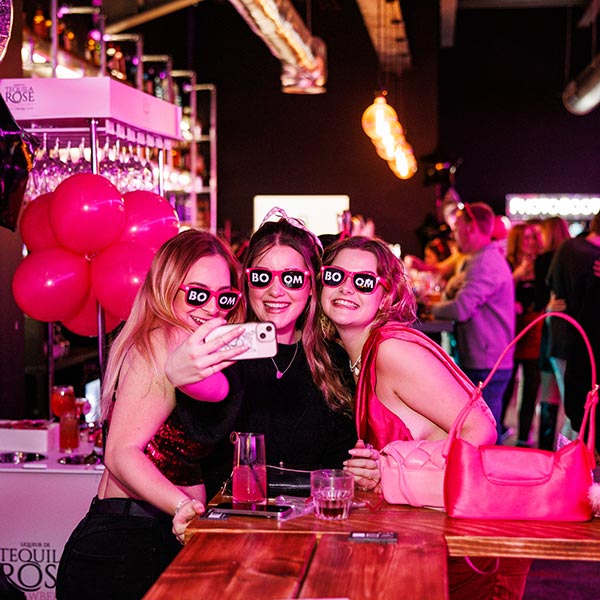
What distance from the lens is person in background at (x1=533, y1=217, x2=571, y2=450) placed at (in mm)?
6574

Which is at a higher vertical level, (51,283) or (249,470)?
(51,283)

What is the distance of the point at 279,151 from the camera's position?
40.2ft

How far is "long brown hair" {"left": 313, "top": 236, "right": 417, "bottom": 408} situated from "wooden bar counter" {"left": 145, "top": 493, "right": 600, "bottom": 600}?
1.68ft

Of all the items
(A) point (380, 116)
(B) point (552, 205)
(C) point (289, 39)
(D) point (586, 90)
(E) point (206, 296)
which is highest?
(D) point (586, 90)

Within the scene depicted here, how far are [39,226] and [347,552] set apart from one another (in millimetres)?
2235

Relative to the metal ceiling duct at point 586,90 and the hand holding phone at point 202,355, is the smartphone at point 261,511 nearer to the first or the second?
the hand holding phone at point 202,355

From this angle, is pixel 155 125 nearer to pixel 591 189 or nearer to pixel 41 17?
pixel 41 17

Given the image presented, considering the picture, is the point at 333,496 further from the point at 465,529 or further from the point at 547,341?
the point at 547,341

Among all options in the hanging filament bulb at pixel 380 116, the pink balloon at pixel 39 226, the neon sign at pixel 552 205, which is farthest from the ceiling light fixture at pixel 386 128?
Answer: the neon sign at pixel 552 205

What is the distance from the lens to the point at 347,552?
6.51 ft

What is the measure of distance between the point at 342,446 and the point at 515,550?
78 centimetres

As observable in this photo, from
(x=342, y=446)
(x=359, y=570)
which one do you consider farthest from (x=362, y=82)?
(x=359, y=570)

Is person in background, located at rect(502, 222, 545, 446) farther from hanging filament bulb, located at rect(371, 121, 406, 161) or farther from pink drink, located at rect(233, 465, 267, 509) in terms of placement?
pink drink, located at rect(233, 465, 267, 509)

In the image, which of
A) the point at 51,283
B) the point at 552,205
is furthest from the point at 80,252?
the point at 552,205
